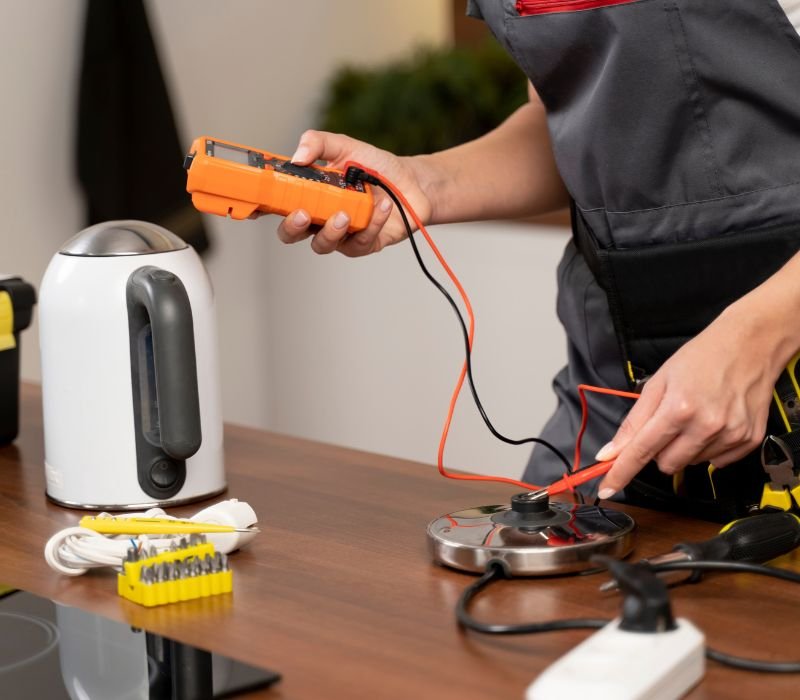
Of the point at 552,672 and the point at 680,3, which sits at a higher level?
the point at 680,3

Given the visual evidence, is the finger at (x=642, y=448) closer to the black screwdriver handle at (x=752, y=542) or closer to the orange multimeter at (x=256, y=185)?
the black screwdriver handle at (x=752, y=542)

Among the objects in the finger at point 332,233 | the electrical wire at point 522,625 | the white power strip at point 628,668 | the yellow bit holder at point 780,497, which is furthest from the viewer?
the finger at point 332,233

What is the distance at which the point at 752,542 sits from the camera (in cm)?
81

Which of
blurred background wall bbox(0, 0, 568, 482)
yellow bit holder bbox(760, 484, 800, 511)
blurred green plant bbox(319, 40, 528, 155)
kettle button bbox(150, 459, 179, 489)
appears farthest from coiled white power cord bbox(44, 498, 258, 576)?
blurred green plant bbox(319, 40, 528, 155)

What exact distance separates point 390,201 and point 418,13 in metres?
1.92

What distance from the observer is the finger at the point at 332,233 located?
1.02 m

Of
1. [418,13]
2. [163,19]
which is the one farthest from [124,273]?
[418,13]

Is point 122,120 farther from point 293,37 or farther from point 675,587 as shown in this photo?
point 675,587

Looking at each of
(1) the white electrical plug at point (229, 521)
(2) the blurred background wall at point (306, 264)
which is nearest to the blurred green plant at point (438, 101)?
(2) the blurred background wall at point (306, 264)

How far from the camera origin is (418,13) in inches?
113

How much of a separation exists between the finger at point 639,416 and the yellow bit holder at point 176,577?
0.90 feet

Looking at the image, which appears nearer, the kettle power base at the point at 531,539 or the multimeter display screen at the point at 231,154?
the kettle power base at the point at 531,539

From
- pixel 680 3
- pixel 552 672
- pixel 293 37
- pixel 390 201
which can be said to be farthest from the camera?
pixel 293 37

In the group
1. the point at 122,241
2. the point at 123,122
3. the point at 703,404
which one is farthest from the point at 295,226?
the point at 123,122
